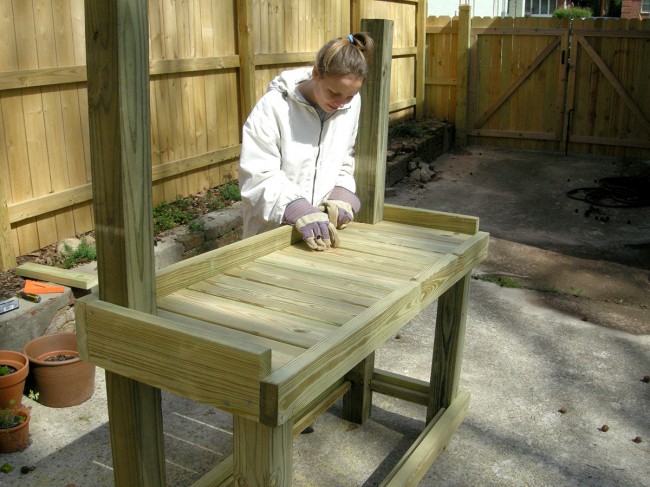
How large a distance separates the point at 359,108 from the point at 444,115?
948cm

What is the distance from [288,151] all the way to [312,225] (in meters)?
0.42

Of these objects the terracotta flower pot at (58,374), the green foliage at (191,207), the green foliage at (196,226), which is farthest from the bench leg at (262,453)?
the green foliage at (196,226)

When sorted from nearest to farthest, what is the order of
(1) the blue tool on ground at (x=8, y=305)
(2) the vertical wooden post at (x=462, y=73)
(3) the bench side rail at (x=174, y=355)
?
(3) the bench side rail at (x=174, y=355)
(1) the blue tool on ground at (x=8, y=305)
(2) the vertical wooden post at (x=462, y=73)

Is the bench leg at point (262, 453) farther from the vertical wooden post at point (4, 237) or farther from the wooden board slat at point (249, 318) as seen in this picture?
the vertical wooden post at point (4, 237)

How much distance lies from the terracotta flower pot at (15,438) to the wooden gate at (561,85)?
31.9 feet

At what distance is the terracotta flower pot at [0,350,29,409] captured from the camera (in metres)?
3.53

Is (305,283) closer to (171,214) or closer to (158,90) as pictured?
(171,214)

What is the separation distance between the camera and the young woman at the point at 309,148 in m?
2.76

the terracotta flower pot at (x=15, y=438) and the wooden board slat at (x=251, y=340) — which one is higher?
the wooden board slat at (x=251, y=340)

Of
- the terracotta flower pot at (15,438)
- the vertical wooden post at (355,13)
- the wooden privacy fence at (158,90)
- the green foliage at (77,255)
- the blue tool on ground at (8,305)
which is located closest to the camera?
the terracotta flower pot at (15,438)

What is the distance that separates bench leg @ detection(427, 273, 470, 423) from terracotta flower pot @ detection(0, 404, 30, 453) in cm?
199

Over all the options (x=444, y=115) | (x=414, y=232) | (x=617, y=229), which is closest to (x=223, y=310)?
(x=414, y=232)

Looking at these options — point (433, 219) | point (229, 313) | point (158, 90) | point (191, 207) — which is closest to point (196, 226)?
point (191, 207)

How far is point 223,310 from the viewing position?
6.91 ft
